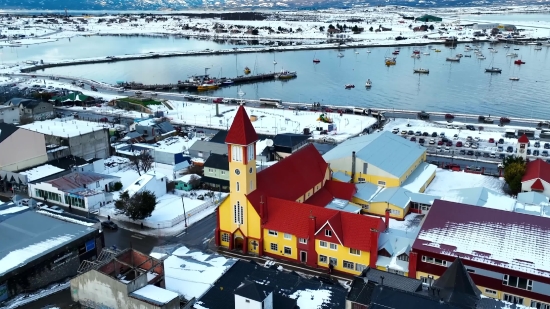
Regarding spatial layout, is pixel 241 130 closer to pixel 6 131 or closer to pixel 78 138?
pixel 78 138

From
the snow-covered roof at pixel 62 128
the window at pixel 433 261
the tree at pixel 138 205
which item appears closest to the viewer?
the window at pixel 433 261

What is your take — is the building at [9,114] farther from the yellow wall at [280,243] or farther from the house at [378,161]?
the yellow wall at [280,243]

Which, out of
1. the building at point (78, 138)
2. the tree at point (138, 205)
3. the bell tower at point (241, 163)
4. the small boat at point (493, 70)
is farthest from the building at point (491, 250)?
the small boat at point (493, 70)

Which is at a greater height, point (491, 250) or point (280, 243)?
point (491, 250)

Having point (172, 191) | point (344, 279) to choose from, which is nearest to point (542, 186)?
point (344, 279)

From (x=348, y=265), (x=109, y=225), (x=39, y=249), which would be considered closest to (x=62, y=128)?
(x=109, y=225)

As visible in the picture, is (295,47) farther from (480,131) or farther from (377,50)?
(480,131)
